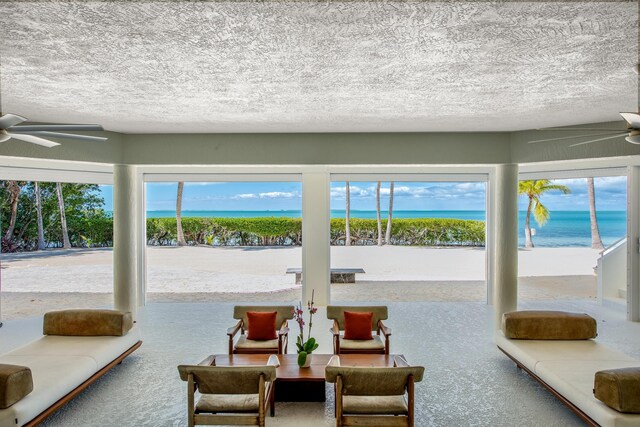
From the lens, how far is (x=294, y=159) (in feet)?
Answer: 24.5

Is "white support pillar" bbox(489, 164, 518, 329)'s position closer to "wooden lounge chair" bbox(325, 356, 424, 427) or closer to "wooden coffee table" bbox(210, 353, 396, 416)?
"wooden coffee table" bbox(210, 353, 396, 416)

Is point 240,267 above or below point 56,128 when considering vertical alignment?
below

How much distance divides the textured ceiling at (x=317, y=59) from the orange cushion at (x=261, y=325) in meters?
2.52

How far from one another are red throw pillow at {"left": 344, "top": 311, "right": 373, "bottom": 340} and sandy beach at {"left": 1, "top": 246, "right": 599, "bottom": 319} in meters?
4.31

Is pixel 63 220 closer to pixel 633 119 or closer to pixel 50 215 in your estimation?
pixel 50 215

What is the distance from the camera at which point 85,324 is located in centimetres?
539

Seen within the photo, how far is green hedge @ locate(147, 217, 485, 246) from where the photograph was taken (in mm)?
17844

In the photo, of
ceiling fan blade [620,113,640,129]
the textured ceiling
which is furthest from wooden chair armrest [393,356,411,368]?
ceiling fan blade [620,113,640,129]

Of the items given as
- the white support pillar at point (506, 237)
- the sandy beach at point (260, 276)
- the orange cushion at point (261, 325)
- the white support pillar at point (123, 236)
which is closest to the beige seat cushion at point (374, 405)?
the orange cushion at point (261, 325)

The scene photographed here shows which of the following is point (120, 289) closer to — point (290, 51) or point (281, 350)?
point (281, 350)

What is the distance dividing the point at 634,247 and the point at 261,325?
6.80m

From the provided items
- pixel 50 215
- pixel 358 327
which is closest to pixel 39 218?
pixel 50 215

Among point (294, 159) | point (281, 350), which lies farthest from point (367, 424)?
point (294, 159)

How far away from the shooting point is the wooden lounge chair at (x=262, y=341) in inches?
202
